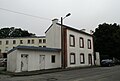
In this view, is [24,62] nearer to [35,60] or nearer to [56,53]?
[35,60]

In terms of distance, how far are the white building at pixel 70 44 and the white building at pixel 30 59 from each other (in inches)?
83.3

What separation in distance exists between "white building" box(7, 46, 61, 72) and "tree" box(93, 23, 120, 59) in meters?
26.1

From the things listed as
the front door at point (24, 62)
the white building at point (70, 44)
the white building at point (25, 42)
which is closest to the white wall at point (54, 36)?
the white building at point (70, 44)

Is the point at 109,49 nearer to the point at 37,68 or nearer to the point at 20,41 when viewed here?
the point at 37,68

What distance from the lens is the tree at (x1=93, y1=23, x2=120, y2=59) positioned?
5644 cm

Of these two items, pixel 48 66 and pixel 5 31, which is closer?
pixel 48 66

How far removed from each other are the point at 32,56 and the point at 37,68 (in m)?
2.01

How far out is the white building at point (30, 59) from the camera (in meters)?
27.0

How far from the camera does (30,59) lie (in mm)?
28719

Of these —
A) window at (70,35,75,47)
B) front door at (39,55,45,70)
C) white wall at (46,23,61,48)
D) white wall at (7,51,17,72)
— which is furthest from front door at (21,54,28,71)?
window at (70,35,75,47)

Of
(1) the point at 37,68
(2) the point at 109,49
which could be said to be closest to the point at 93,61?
(2) the point at 109,49

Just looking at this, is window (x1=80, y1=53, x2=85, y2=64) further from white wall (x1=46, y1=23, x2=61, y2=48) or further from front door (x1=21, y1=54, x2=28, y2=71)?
Result: front door (x1=21, y1=54, x2=28, y2=71)

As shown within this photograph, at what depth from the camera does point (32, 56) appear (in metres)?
29.2

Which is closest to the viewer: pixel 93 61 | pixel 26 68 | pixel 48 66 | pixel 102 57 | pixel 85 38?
pixel 26 68
